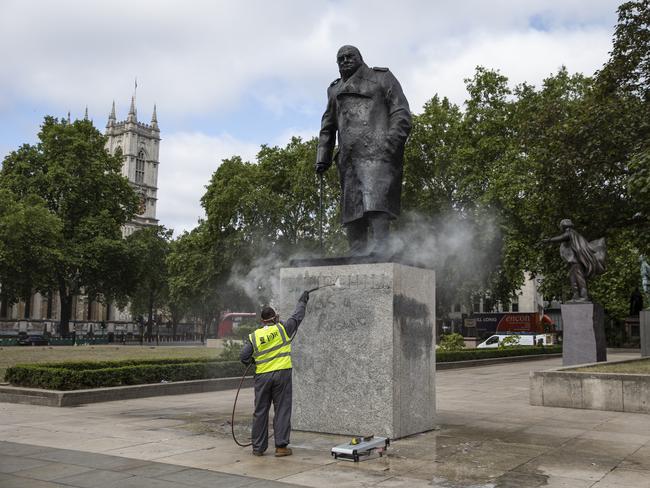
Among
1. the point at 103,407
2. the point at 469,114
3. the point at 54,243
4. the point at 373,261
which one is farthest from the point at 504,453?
the point at 54,243

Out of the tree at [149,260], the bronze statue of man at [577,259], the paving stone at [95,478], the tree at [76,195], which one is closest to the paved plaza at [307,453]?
the paving stone at [95,478]

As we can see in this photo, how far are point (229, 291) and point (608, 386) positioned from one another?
41.7m

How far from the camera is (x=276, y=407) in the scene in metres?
7.26

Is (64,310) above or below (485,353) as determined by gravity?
above

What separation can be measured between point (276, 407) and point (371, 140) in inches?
155

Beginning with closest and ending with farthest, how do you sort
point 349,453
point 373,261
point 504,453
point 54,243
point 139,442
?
point 349,453
point 504,453
point 139,442
point 373,261
point 54,243

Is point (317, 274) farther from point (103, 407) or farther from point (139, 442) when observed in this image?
point (103, 407)

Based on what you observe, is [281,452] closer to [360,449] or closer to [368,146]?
[360,449]

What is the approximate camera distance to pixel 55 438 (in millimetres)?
8055

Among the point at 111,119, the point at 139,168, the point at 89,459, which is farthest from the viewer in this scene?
the point at 111,119

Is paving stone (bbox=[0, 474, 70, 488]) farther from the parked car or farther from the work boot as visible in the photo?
the parked car

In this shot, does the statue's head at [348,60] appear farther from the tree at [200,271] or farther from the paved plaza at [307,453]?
the tree at [200,271]

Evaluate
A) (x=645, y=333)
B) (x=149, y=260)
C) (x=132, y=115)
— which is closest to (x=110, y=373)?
(x=645, y=333)

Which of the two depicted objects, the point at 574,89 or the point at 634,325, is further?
the point at 634,325
